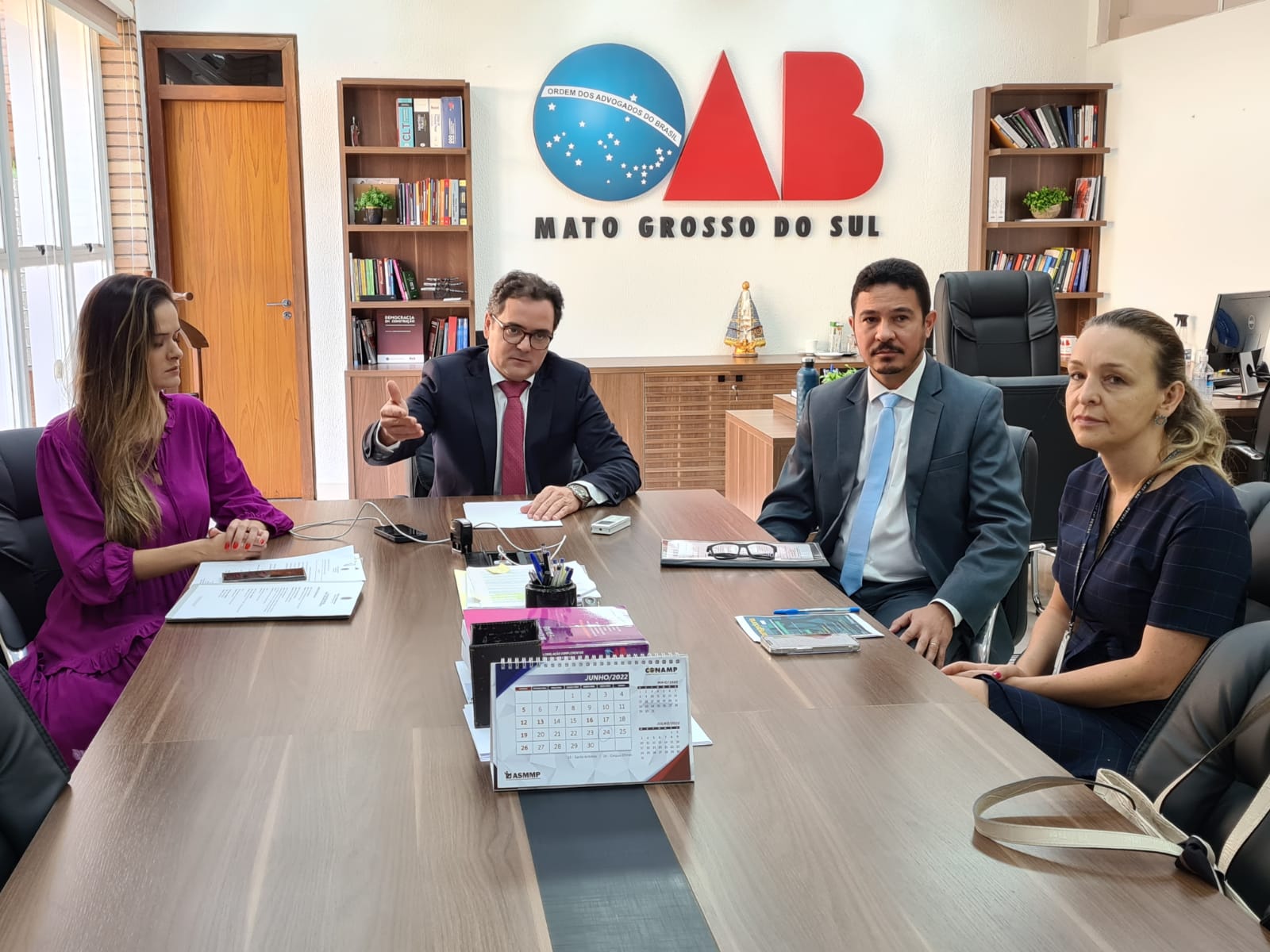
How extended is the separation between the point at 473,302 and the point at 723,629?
15.3 ft

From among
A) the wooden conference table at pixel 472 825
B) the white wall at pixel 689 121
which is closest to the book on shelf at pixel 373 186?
the white wall at pixel 689 121

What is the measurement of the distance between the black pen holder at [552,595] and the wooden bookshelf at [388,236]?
14.3ft

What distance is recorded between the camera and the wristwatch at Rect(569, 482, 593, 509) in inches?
119

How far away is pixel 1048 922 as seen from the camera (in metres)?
1.11

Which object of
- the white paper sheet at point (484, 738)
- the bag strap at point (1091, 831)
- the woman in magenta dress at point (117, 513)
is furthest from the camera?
the woman in magenta dress at point (117, 513)

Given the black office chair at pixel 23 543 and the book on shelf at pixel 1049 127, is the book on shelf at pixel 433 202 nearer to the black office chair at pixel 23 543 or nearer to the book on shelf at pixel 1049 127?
the book on shelf at pixel 1049 127

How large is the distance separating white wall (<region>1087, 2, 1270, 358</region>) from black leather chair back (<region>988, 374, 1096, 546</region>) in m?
1.86

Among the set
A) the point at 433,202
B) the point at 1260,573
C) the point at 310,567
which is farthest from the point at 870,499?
the point at 433,202

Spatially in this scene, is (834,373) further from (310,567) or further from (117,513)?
(117,513)

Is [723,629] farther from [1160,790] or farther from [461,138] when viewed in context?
[461,138]

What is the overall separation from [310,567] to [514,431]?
106 centimetres

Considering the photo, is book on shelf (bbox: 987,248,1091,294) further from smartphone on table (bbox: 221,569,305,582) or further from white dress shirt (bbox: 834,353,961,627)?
smartphone on table (bbox: 221,569,305,582)

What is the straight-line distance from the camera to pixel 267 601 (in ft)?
7.04

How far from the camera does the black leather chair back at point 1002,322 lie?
5.30 m
